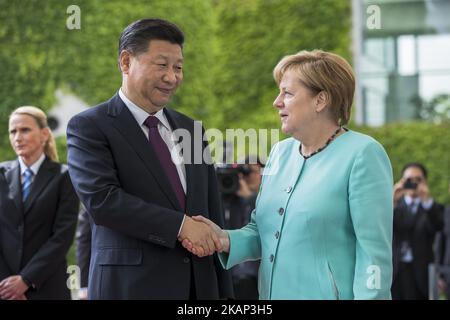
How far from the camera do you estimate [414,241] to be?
9203 millimetres

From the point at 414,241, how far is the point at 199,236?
6.35m

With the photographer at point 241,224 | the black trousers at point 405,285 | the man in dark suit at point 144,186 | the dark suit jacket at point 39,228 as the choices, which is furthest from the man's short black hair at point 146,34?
the black trousers at point 405,285

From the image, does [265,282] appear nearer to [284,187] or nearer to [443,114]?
[284,187]

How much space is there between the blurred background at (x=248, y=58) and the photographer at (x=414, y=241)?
3649mm

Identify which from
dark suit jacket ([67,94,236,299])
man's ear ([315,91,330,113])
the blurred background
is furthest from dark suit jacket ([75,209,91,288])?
the blurred background

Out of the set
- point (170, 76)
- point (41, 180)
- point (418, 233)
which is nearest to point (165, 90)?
point (170, 76)

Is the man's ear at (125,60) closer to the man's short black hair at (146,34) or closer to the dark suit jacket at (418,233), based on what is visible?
the man's short black hair at (146,34)

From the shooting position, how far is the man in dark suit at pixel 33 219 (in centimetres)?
511

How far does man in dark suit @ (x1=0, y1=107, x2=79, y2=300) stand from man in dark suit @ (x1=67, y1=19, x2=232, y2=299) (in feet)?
5.92

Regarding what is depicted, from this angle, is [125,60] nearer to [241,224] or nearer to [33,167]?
[33,167]
